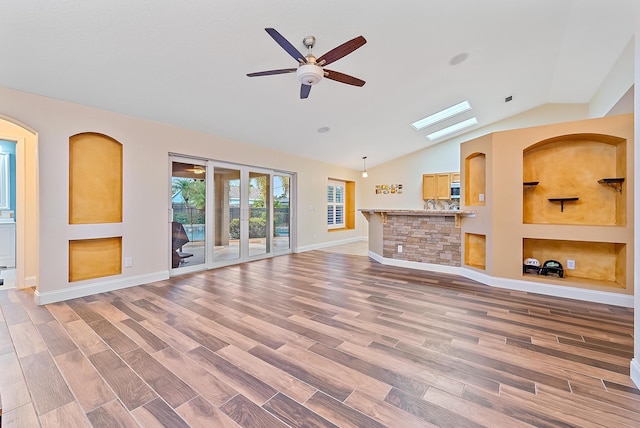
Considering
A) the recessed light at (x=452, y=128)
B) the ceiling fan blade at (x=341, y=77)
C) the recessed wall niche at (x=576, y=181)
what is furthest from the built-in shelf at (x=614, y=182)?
the recessed light at (x=452, y=128)

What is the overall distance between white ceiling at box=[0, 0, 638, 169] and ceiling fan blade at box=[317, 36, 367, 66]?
0.58 m

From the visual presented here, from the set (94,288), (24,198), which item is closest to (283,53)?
(94,288)

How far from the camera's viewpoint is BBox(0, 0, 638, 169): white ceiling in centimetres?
261

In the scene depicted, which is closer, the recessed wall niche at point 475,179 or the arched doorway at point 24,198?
the arched doorway at point 24,198

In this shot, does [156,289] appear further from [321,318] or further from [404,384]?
[404,384]

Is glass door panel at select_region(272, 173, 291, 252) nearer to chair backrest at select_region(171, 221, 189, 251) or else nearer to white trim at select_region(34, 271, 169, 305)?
chair backrest at select_region(171, 221, 189, 251)

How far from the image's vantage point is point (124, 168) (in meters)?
4.08

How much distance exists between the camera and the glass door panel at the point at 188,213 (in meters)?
4.83

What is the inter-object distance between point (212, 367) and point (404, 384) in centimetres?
139

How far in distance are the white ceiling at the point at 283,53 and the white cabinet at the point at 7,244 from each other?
3810 mm

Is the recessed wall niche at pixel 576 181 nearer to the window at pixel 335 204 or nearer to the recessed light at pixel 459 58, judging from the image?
the recessed light at pixel 459 58

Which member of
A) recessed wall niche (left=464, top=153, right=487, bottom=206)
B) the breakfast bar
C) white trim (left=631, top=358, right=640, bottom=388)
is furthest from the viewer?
the breakfast bar

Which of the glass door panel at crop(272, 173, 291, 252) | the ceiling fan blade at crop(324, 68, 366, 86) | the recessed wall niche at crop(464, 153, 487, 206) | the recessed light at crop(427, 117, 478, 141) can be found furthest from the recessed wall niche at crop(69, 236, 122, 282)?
the recessed light at crop(427, 117, 478, 141)

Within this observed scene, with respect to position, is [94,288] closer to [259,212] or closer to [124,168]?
[124,168]
